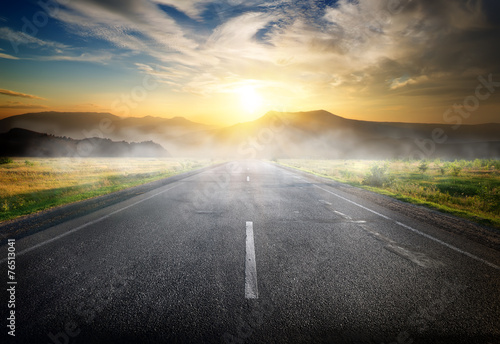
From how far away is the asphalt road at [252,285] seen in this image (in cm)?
209

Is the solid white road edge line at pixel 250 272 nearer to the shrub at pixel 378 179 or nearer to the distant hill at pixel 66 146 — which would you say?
the shrub at pixel 378 179

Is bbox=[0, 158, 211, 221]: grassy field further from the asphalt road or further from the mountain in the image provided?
the mountain

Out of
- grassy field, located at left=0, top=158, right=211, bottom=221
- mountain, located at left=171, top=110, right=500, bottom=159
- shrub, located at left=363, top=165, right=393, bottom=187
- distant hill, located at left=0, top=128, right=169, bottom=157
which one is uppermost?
mountain, located at left=171, top=110, right=500, bottom=159

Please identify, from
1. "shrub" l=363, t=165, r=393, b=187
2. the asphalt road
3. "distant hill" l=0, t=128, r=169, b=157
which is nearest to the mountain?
"distant hill" l=0, t=128, r=169, b=157

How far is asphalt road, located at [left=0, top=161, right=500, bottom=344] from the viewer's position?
82.2 inches

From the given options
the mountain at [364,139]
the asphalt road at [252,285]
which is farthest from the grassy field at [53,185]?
the mountain at [364,139]

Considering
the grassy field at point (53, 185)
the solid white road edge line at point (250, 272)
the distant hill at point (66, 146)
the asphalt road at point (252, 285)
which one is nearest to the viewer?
the asphalt road at point (252, 285)

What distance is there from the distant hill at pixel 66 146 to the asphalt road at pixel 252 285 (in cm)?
12410

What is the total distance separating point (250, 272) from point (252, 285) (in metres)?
0.32

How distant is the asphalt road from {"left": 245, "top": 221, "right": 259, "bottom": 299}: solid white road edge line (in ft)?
0.06

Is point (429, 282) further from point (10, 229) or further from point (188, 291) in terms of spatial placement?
point (10, 229)

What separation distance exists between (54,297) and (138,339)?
4.97 feet

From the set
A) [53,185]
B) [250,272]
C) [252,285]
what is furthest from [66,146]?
[252,285]

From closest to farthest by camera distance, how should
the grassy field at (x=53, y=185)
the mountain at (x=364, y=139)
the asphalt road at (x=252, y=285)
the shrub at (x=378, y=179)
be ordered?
the asphalt road at (x=252, y=285) → the grassy field at (x=53, y=185) → the shrub at (x=378, y=179) → the mountain at (x=364, y=139)
